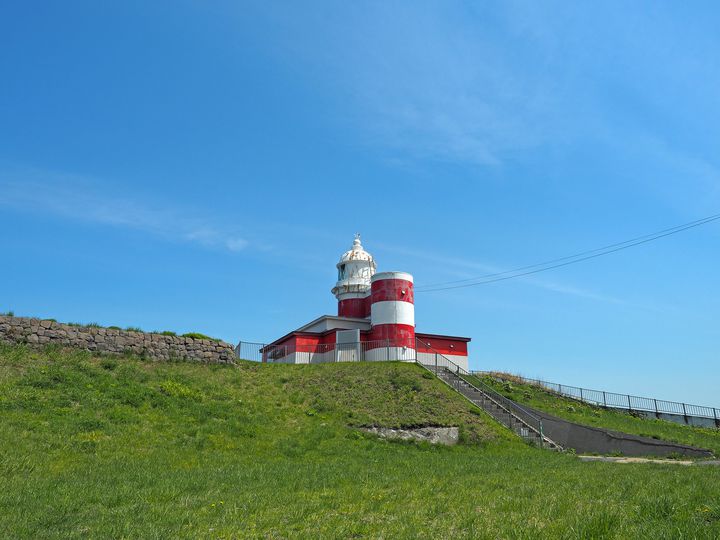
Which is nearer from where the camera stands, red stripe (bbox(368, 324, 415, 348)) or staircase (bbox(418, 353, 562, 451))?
staircase (bbox(418, 353, 562, 451))

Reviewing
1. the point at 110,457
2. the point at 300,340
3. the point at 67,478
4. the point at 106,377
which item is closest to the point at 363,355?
the point at 300,340

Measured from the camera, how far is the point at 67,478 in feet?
40.5

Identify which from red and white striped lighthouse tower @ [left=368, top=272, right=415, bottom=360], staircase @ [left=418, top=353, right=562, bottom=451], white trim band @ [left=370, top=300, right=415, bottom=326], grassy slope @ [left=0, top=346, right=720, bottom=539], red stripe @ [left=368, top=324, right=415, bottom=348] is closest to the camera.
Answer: grassy slope @ [left=0, top=346, right=720, bottom=539]

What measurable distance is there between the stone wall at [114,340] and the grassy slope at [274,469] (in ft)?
3.73

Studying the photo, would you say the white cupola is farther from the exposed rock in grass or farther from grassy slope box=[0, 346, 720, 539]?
the exposed rock in grass

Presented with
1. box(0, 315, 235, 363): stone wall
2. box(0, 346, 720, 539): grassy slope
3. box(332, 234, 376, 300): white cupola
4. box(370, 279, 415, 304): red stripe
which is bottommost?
box(0, 346, 720, 539): grassy slope

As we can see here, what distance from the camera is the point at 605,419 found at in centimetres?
3155

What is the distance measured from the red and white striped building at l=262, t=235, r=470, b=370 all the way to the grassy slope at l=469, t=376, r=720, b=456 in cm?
455

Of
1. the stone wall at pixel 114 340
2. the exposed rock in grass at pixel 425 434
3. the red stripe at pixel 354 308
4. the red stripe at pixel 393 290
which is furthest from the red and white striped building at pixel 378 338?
the exposed rock in grass at pixel 425 434

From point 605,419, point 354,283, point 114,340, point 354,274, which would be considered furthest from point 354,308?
point 114,340

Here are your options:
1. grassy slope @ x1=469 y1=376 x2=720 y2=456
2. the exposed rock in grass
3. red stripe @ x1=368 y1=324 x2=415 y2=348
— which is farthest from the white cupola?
the exposed rock in grass

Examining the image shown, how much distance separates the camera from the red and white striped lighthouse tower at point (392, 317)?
35.8 m

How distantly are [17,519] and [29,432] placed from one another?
7931mm

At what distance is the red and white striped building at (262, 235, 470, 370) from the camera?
36.1 m
